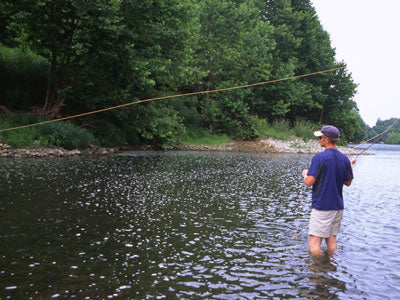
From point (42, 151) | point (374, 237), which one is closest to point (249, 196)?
point (374, 237)

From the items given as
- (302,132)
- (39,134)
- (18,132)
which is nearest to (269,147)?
(302,132)

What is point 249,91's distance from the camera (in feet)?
124

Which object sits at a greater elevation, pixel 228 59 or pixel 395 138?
pixel 228 59

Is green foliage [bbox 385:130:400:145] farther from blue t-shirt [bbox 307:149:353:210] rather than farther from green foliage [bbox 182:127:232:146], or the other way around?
blue t-shirt [bbox 307:149:353:210]

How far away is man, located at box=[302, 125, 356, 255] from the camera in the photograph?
5.90 meters

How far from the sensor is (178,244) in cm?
624

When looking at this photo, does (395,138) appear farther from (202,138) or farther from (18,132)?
(18,132)

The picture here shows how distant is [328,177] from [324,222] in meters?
0.77

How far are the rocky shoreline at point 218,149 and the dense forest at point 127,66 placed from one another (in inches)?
30.6

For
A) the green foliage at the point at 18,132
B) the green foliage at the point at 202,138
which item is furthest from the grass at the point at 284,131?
the green foliage at the point at 18,132

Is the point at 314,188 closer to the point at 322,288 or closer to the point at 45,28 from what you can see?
the point at 322,288

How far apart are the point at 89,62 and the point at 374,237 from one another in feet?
61.0

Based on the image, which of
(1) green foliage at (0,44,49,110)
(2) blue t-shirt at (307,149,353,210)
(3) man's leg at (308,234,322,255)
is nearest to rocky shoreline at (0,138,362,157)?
(1) green foliage at (0,44,49,110)

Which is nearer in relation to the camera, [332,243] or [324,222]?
[324,222]
